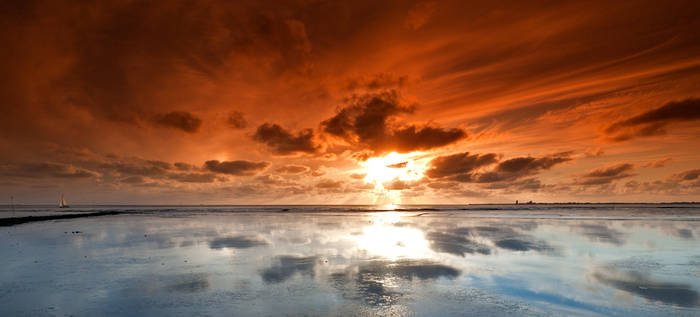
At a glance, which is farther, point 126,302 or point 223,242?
point 223,242

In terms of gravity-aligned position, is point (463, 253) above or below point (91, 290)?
below

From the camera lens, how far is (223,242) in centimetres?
2227

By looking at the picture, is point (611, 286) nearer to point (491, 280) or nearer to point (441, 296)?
point (491, 280)

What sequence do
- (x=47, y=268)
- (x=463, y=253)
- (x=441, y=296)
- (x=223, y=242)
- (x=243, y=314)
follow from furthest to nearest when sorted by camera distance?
(x=223, y=242) → (x=463, y=253) → (x=47, y=268) → (x=441, y=296) → (x=243, y=314)

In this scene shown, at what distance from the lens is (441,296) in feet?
31.7

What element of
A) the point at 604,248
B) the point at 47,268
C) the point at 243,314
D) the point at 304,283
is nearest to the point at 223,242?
the point at 47,268

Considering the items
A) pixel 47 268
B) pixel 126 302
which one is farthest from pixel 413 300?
pixel 47 268

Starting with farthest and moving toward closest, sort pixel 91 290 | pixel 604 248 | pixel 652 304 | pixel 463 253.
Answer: pixel 604 248, pixel 463 253, pixel 91 290, pixel 652 304

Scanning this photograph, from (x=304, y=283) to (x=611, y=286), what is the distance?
33.5 ft

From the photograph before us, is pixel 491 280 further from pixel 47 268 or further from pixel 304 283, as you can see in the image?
pixel 47 268

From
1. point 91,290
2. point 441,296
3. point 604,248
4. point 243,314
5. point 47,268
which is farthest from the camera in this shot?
point 604,248

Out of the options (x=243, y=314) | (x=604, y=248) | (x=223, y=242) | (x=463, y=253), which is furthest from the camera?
(x=223, y=242)

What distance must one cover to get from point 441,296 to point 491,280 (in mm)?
3029

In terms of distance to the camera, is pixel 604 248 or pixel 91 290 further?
pixel 604 248
